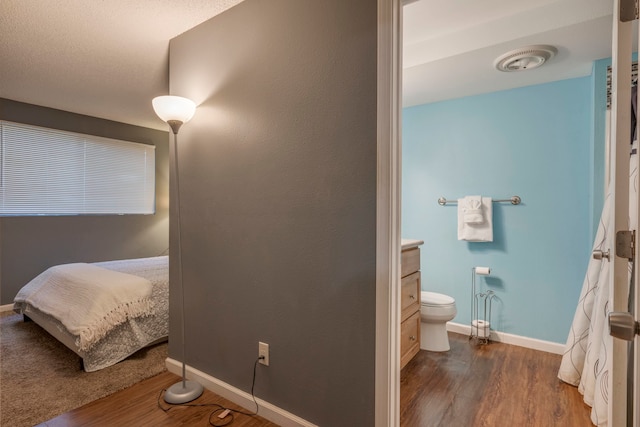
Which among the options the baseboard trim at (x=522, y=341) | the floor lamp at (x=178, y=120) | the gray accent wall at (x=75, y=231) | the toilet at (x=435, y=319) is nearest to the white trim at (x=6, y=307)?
the gray accent wall at (x=75, y=231)

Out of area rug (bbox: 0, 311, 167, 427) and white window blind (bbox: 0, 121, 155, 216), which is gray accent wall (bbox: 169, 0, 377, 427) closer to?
area rug (bbox: 0, 311, 167, 427)

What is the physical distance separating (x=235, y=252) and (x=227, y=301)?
0.32 meters

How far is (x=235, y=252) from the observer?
1939mm

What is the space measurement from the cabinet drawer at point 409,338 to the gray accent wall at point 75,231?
415cm

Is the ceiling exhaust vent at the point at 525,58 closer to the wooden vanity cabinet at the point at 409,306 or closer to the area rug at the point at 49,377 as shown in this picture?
the wooden vanity cabinet at the point at 409,306

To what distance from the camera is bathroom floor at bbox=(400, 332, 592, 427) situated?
5.88 feet

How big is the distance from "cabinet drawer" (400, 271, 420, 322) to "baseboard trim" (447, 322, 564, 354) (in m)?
0.93

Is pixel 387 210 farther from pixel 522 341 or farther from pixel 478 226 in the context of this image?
pixel 522 341

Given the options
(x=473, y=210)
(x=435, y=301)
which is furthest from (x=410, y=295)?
(x=473, y=210)

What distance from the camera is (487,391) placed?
206 cm

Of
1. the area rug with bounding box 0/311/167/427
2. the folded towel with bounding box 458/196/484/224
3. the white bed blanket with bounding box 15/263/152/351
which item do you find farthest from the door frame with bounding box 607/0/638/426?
the white bed blanket with bounding box 15/263/152/351

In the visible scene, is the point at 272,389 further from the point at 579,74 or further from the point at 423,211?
the point at 579,74

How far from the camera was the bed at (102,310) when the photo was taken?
2291mm

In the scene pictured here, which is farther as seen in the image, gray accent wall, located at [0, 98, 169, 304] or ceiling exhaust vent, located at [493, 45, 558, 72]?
gray accent wall, located at [0, 98, 169, 304]
